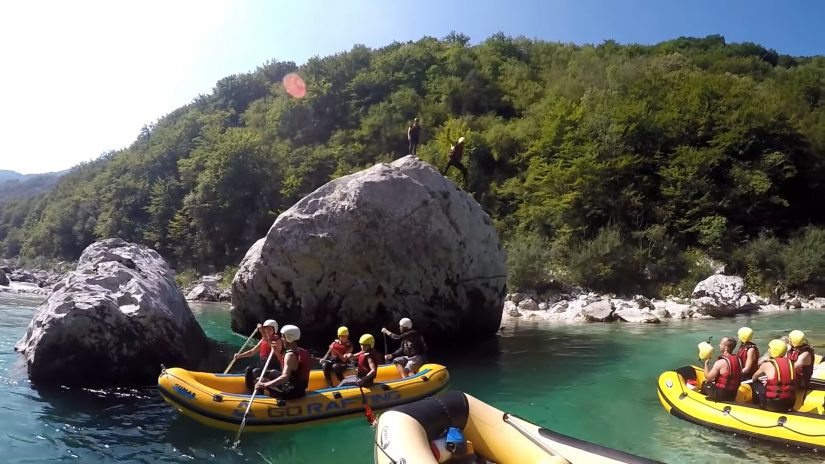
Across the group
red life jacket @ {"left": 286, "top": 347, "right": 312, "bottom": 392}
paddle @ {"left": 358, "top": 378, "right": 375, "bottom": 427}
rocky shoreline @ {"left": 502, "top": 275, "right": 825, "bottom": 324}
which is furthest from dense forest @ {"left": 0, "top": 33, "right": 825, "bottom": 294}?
red life jacket @ {"left": 286, "top": 347, "right": 312, "bottom": 392}

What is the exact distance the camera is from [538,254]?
2130 cm

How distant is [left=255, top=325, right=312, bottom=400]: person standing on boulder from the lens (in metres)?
7.80

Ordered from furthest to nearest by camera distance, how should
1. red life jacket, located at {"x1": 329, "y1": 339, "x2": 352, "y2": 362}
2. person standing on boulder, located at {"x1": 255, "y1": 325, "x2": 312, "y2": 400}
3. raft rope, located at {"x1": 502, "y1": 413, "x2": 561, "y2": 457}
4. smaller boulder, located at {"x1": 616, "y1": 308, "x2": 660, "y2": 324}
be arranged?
1. smaller boulder, located at {"x1": 616, "y1": 308, "x2": 660, "y2": 324}
2. red life jacket, located at {"x1": 329, "y1": 339, "x2": 352, "y2": 362}
3. person standing on boulder, located at {"x1": 255, "y1": 325, "x2": 312, "y2": 400}
4. raft rope, located at {"x1": 502, "y1": 413, "x2": 561, "y2": 457}

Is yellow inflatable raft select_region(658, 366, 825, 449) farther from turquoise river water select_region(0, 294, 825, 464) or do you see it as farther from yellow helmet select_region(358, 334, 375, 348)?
yellow helmet select_region(358, 334, 375, 348)

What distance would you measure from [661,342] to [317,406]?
9.36m

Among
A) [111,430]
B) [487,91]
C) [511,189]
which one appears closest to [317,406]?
[111,430]

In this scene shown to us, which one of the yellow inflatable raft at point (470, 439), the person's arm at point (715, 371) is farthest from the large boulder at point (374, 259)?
the yellow inflatable raft at point (470, 439)

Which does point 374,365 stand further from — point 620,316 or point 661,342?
point 620,316

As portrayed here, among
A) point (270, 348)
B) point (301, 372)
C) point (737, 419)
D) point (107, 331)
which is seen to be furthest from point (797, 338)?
point (107, 331)

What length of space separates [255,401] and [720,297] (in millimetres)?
15855

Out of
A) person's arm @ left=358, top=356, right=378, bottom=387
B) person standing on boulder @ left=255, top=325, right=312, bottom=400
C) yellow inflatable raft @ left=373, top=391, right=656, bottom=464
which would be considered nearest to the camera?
yellow inflatable raft @ left=373, top=391, right=656, bottom=464

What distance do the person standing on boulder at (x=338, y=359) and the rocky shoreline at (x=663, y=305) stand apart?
31.2ft

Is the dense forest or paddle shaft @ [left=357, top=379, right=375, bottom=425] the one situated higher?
the dense forest

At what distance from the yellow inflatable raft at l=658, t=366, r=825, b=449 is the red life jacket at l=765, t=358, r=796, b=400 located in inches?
9.2
